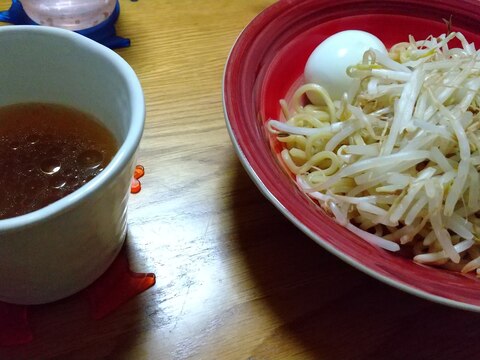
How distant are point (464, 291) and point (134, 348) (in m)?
0.37

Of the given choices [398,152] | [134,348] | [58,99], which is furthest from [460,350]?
[58,99]

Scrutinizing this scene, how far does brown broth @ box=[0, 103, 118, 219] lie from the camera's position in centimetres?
54

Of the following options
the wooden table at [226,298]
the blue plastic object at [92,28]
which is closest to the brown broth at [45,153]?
the wooden table at [226,298]

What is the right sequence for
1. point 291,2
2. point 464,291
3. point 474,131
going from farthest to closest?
point 291,2
point 474,131
point 464,291

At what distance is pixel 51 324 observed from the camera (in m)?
0.58

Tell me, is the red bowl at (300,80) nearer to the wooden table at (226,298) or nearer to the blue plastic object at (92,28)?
Answer: the wooden table at (226,298)

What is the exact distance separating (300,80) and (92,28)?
1.34 ft

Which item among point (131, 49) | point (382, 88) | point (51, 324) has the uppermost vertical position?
point (382, 88)

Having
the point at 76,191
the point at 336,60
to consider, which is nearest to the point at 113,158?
the point at 76,191

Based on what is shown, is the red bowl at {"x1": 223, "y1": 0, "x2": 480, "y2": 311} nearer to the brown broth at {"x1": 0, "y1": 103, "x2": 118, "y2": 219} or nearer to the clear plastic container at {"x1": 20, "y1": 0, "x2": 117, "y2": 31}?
the brown broth at {"x1": 0, "y1": 103, "x2": 118, "y2": 219}

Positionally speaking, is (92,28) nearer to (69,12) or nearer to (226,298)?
(69,12)

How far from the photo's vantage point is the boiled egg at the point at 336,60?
33.1 inches

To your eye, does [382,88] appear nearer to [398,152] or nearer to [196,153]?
[398,152]

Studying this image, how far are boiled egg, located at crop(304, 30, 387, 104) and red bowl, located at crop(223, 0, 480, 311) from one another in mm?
45
